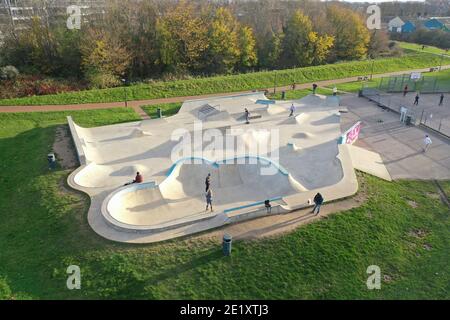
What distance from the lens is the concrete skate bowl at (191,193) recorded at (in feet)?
51.1

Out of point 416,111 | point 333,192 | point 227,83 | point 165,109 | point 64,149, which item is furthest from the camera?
point 227,83

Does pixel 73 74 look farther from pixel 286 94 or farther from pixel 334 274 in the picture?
pixel 334 274

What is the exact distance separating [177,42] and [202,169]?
30560 millimetres

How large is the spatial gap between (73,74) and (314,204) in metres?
36.0

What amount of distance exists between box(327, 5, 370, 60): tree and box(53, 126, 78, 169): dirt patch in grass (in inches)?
1944

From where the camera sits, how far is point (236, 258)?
1303cm

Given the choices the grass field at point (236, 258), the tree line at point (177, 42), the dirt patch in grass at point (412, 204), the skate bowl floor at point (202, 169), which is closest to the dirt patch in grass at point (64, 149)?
the skate bowl floor at point (202, 169)

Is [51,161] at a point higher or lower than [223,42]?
lower

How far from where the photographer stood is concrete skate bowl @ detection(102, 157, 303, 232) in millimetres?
15562

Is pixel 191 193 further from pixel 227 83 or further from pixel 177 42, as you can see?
pixel 177 42

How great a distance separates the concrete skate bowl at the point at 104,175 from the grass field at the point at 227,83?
1706 cm

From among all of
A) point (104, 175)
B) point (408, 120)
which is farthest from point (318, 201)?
point (408, 120)
